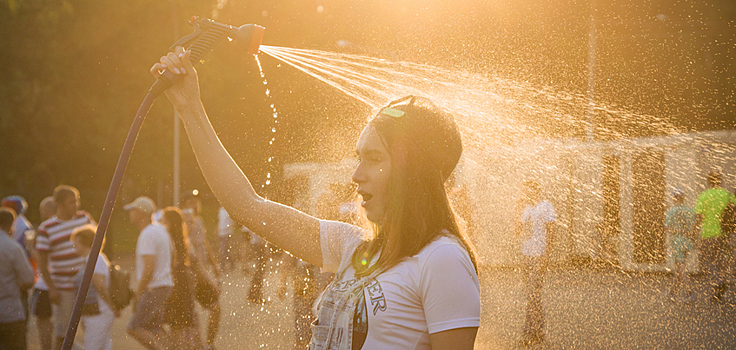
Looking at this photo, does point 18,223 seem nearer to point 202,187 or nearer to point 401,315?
point 401,315

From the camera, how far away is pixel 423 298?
1746mm

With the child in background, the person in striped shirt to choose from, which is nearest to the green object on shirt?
the child in background

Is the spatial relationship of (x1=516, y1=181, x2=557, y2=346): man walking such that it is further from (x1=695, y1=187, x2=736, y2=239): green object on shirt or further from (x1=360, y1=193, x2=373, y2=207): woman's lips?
(x1=360, y1=193, x2=373, y2=207): woman's lips

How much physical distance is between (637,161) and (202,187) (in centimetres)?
A: 2431

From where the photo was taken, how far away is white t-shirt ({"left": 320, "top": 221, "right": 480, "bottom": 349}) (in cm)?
169

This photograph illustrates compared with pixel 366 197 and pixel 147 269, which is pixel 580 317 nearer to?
pixel 147 269

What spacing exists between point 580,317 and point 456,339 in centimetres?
740

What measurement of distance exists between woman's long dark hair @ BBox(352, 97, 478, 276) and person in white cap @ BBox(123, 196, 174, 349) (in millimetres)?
4464

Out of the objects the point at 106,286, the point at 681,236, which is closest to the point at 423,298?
the point at 106,286

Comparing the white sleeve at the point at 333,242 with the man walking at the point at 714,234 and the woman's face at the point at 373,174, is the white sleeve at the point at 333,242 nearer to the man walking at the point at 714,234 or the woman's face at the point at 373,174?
the woman's face at the point at 373,174

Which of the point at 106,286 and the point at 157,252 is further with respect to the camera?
the point at 157,252

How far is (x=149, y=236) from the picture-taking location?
20.5 ft

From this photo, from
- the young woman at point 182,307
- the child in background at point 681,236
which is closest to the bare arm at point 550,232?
the child in background at point 681,236

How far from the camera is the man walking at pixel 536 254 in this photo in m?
7.55
